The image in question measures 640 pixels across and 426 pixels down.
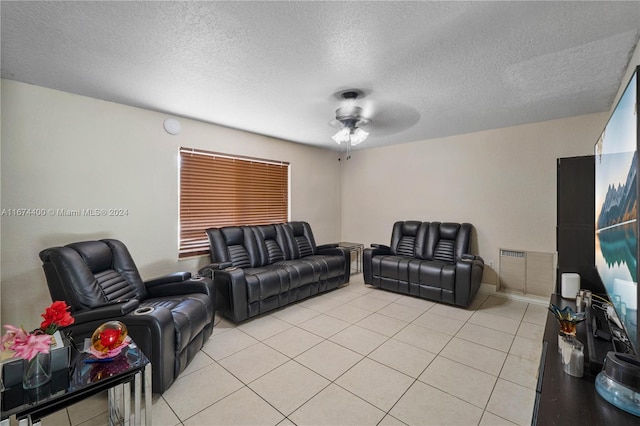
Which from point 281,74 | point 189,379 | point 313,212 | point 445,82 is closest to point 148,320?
point 189,379

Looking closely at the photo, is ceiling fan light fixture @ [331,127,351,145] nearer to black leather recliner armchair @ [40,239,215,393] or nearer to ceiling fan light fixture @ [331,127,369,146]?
ceiling fan light fixture @ [331,127,369,146]

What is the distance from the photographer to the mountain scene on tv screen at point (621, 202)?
36.4 inches

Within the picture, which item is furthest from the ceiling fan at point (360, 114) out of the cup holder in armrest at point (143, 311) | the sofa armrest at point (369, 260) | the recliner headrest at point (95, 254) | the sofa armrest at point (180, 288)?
the recliner headrest at point (95, 254)

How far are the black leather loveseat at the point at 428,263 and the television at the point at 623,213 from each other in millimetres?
1987

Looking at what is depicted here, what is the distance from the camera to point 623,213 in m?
1.06

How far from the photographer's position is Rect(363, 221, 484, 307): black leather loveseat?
3.36m

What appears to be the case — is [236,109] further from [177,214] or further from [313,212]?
[313,212]

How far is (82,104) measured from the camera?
8.66 feet

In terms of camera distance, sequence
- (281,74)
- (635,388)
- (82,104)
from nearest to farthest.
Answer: (635,388) → (281,74) → (82,104)

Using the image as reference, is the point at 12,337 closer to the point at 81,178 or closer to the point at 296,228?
the point at 81,178

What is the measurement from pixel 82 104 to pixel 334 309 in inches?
140

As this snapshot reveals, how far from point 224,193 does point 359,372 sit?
2.90 m

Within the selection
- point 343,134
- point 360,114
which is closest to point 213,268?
point 343,134

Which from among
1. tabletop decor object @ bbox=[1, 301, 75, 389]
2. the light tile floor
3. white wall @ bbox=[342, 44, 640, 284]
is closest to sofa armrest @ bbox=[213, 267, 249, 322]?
the light tile floor
